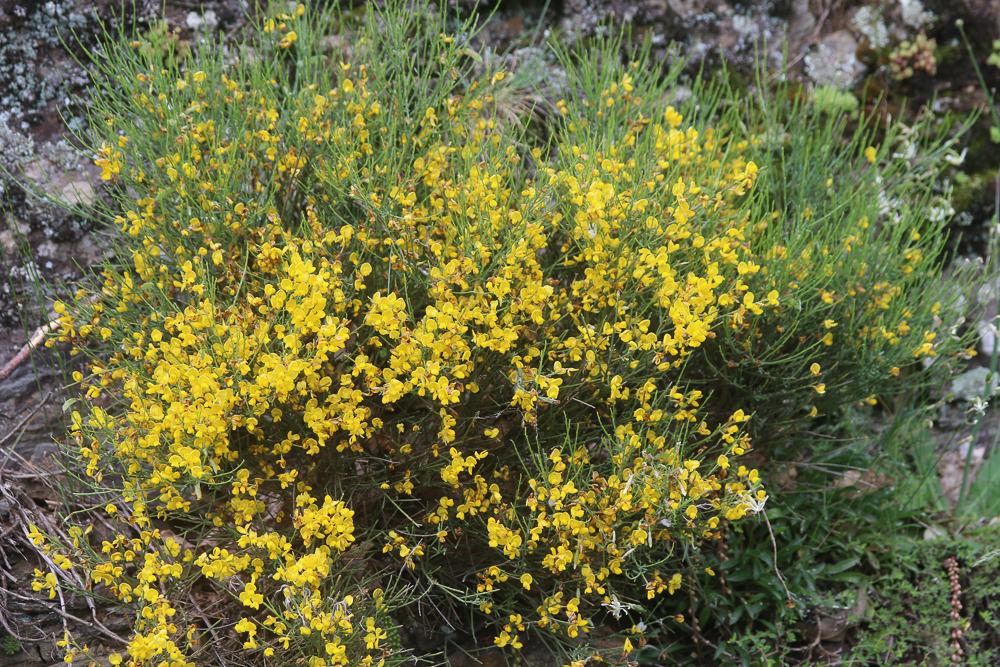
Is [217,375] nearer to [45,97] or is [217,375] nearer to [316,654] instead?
[316,654]

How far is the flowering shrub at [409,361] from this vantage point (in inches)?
90.7

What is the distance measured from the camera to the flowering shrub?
90.7 inches

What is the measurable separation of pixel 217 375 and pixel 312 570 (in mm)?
512

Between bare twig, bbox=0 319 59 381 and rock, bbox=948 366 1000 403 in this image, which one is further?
rock, bbox=948 366 1000 403

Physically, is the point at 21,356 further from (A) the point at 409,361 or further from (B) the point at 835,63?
(B) the point at 835,63

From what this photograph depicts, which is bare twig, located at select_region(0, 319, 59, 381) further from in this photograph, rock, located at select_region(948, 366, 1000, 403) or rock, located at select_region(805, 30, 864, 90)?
rock, located at select_region(948, 366, 1000, 403)

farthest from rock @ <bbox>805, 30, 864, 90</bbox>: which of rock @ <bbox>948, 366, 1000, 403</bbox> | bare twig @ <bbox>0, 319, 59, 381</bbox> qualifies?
bare twig @ <bbox>0, 319, 59, 381</bbox>

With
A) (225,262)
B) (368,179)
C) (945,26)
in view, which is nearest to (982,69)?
(945,26)

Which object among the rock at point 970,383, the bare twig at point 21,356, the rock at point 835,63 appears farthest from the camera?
the rock at point 835,63

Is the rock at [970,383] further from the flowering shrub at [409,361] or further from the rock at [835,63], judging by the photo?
the rock at [835,63]

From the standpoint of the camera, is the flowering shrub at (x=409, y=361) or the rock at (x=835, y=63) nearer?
the flowering shrub at (x=409, y=361)

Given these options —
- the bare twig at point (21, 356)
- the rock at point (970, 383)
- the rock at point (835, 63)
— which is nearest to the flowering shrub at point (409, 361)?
the bare twig at point (21, 356)

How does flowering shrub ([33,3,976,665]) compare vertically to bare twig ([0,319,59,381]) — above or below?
above

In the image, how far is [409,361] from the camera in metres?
2.31
